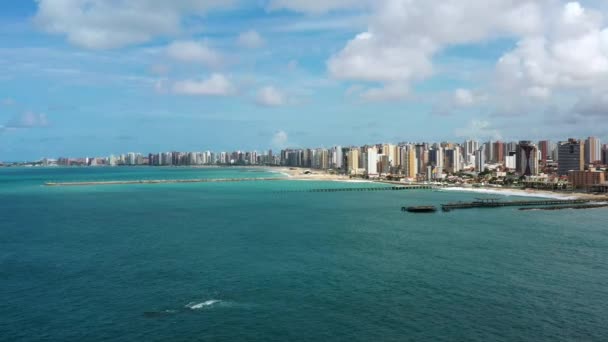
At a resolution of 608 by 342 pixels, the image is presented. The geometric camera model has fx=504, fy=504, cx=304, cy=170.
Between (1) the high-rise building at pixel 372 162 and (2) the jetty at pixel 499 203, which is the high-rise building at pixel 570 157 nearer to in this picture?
(2) the jetty at pixel 499 203

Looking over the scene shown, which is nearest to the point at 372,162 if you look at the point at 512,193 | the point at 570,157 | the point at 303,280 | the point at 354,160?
the point at 354,160

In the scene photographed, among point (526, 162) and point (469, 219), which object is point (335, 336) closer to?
point (469, 219)

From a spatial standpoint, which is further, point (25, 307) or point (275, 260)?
point (275, 260)

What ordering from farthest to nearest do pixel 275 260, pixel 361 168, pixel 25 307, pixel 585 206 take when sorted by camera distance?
pixel 361 168 < pixel 585 206 < pixel 275 260 < pixel 25 307

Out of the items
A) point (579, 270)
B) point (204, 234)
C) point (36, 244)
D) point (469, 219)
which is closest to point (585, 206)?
point (469, 219)

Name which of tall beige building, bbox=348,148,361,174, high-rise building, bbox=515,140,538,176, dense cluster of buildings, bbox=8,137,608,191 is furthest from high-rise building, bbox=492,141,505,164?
high-rise building, bbox=515,140,538,176

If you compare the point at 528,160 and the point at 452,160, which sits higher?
the point at 452,160

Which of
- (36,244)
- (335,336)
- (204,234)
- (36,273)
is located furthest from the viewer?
(204,234)

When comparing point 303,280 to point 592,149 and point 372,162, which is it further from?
point 592,149
